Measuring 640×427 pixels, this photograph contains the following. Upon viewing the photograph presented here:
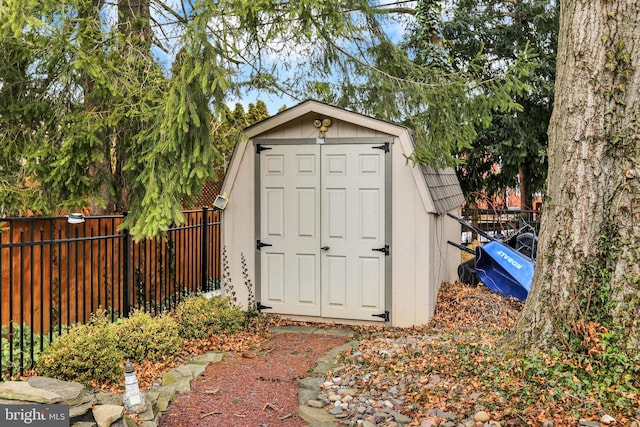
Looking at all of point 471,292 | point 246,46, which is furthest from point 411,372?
point 246,46

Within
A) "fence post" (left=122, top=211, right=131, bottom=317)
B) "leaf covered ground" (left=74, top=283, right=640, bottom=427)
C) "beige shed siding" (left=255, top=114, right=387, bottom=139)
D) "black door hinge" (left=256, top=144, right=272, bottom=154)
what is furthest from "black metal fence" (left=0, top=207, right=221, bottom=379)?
"beige shed siding" (left=255, top=114, right=387, bottom=139)

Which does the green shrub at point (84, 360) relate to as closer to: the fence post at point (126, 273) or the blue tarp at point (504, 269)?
the fence post at point (126, 273)

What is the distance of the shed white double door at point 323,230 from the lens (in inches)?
261

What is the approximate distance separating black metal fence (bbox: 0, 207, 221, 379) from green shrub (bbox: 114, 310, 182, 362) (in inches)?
25.8

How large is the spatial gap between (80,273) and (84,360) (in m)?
2.72

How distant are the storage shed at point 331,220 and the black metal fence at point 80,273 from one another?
127cm

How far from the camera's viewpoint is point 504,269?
710 centimetres

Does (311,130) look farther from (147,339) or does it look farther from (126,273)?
(147,339)

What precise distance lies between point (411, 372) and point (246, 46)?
4936mm

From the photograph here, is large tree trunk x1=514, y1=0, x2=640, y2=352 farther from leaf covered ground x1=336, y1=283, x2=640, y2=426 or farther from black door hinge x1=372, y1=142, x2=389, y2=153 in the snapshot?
black door hinge x1=372, y1=142, x2=389, y2=153

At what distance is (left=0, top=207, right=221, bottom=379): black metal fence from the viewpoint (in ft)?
16.3

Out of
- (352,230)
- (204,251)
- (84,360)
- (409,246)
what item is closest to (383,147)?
(352,230)

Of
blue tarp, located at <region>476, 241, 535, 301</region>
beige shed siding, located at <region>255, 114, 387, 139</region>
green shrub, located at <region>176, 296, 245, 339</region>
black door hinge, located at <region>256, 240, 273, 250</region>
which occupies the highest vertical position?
beige shed siding, located at <region>255, 114, 387, 139</region>

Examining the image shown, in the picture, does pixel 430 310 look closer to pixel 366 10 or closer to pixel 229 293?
pixel 229 293
